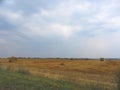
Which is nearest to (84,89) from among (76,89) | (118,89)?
(76,89)

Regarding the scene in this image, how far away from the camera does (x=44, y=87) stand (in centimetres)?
1692

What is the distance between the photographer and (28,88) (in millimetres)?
16125

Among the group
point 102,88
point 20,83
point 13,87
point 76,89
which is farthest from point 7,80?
point 102,88

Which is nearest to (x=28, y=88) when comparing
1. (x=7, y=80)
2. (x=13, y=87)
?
(x=13, y=87)

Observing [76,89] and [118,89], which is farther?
[76,89]

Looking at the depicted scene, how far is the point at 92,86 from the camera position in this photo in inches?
693

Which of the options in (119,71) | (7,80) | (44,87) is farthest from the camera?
(7,80)

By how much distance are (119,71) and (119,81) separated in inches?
18.7

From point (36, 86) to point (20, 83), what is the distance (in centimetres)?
107

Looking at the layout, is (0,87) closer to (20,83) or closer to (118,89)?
(20,83)

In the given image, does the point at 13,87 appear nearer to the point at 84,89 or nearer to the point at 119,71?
the point at 84,89

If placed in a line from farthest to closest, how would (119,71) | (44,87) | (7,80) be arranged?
(7,80)
(44,87)
(119,71)

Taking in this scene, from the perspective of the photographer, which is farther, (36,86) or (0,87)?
(36,86)

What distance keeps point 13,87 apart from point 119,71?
5106mm
